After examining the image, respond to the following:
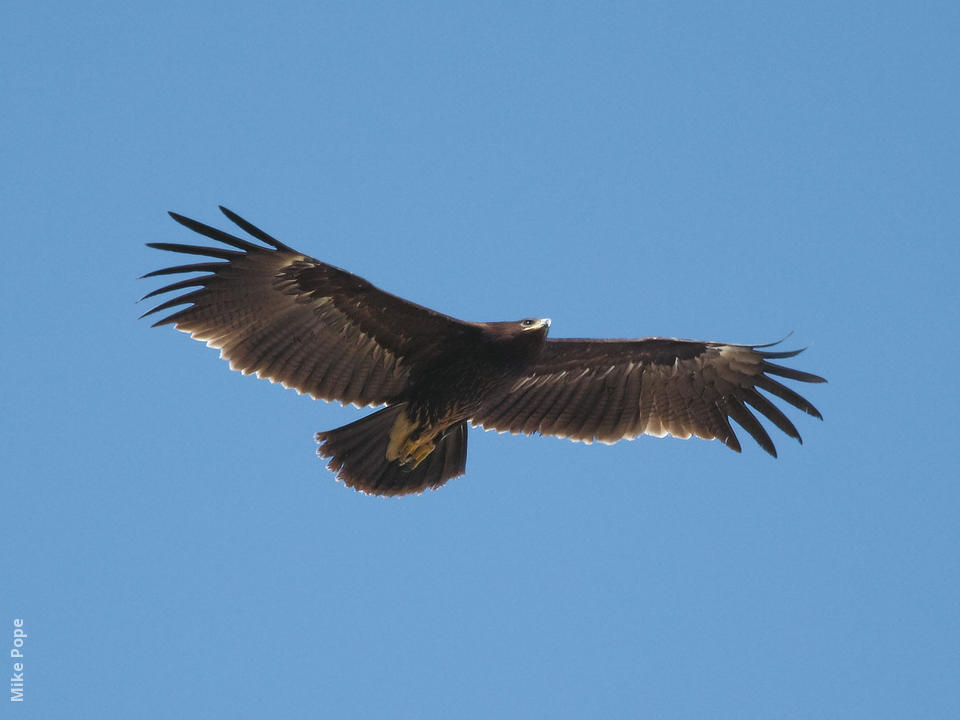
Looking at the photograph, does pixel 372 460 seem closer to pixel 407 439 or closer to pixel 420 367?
pixel 407 439

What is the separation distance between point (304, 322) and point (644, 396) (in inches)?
138

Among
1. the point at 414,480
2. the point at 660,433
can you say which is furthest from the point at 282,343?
the point at 660,433

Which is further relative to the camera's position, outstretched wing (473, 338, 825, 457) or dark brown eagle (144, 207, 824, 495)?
outstretched wing (473, 338, 825, 457)

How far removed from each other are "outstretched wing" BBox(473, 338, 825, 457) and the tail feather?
1.08 metres

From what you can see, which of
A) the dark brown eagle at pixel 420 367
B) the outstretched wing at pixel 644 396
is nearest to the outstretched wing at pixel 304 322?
the dark brown eagle at pixel 420 367

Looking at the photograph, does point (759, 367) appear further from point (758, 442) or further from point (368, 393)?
point (368, 393)

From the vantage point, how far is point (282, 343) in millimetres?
10930

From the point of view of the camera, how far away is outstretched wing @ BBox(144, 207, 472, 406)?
10.5m

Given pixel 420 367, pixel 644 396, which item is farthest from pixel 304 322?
pixel 644 396

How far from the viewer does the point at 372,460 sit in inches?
441

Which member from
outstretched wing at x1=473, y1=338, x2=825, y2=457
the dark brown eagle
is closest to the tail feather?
the dark brown eagle

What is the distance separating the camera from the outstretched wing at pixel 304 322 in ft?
34.5

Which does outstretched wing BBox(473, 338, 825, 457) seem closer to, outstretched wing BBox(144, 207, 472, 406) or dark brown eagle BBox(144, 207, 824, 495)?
dark brown eagle BBox(144, 207, 824, 495)

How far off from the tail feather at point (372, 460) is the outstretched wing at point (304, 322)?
0.22 metres
